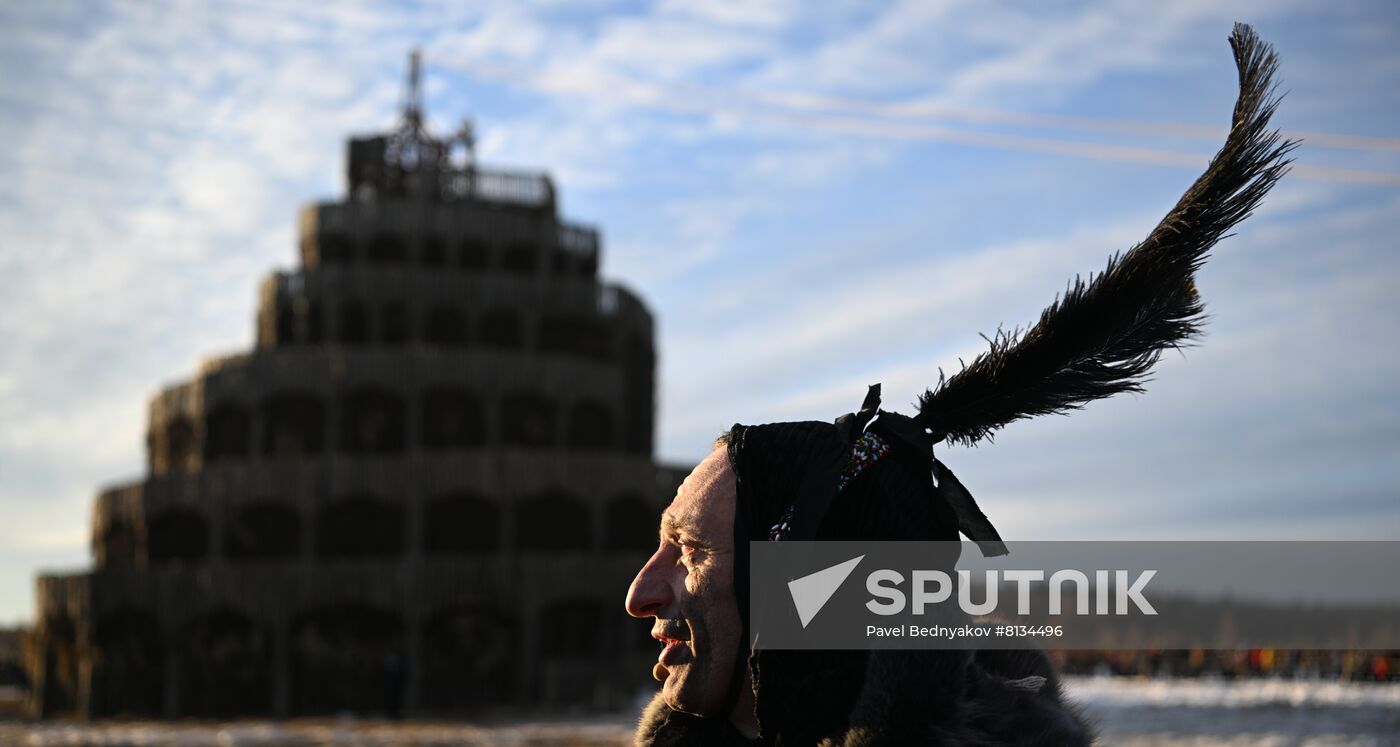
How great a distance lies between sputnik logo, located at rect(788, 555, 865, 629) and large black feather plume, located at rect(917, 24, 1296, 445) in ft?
1.27

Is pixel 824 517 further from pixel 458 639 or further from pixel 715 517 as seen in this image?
pixel 458 639

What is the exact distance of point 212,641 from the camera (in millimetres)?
37094

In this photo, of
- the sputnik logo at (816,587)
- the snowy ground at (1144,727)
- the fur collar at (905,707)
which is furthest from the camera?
the snowy ground at (1144,727)

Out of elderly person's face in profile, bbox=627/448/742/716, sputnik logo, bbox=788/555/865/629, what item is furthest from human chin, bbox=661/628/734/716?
sputnik logo, bbox=788/555/865/629

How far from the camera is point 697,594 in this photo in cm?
276

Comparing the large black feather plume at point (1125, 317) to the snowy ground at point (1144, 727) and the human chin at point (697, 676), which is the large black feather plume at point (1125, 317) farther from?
the snowy ground at point (1144, 727)

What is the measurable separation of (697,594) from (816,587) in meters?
0.25

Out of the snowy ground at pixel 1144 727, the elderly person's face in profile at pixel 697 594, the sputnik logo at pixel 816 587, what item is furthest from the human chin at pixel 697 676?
the snowy ground at pixel 1144 727

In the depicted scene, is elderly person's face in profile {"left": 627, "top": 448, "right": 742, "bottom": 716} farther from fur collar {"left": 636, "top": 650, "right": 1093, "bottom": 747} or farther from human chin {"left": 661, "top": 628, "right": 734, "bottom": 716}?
Result: fur collar {"left": 636, "top": 650, "right": 1093, "bottom": 747}

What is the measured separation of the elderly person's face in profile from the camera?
2740 mm

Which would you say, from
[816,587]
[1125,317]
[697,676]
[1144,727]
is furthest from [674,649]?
[1144,727]

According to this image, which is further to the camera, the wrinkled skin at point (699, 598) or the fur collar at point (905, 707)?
the wrinkled skin at point (699, 598)

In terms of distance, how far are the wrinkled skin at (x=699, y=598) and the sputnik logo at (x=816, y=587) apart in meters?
0.15

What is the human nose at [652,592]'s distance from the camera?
283 cm
